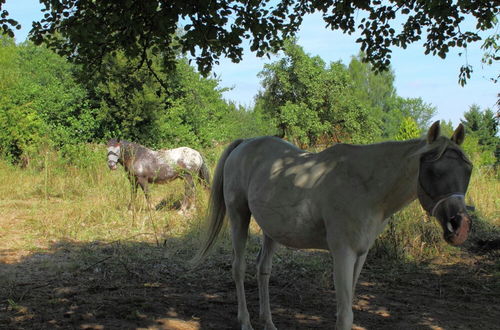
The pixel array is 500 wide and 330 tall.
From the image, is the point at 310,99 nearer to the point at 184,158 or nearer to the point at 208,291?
the point at 184,158

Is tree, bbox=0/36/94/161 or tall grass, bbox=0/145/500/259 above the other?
tree, bbox=0/36/94/161

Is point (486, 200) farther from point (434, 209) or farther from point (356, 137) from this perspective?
point (356, 137)

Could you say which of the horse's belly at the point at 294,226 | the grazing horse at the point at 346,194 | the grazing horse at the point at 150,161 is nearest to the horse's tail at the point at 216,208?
the grazing horse at the point at 346,194

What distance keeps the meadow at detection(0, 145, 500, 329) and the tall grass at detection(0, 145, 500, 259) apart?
3 centimetres

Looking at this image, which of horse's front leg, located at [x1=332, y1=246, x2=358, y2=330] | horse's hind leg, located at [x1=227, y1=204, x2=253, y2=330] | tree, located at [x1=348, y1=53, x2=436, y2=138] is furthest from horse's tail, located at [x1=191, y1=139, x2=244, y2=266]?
tree, located at [x1=348, y1=53, x2=436, y2=138]

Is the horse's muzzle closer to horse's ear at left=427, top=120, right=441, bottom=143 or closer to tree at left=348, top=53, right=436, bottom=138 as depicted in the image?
horse's ear at left=427, top=120, right=441, bottom=143

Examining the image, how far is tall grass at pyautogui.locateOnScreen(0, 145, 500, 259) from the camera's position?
689 cm

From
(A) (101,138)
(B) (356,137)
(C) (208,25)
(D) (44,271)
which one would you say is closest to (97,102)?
(A) (101,138)

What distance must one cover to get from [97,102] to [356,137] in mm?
19812

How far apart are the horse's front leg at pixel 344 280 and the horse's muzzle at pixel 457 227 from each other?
633 millimetres

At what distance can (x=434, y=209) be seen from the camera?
109 inches

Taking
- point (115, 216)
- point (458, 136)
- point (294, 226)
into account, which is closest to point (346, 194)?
point (294, 226)

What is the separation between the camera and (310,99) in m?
32.3

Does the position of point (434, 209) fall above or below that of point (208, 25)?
below
